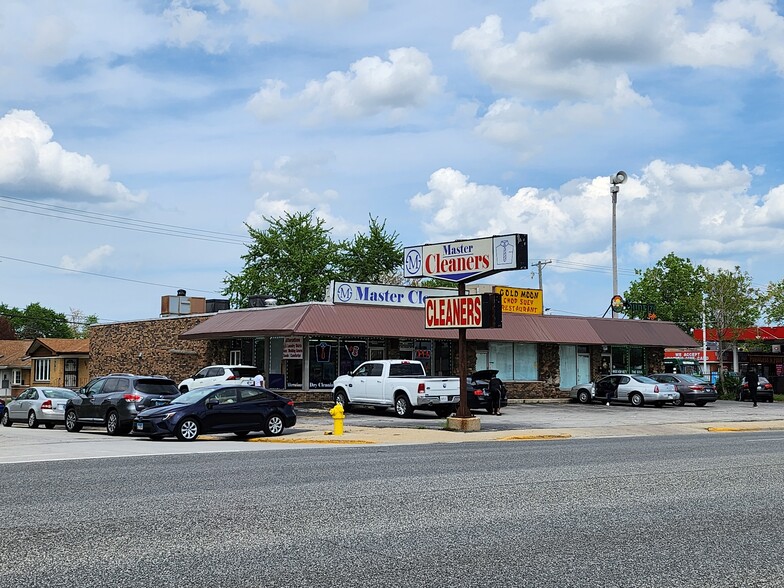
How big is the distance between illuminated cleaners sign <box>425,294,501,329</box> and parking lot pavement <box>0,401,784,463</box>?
301 centimetres

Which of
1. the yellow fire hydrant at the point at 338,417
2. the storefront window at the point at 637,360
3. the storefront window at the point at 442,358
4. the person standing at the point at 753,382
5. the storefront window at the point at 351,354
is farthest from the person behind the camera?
the storefront window at the point at 637,360

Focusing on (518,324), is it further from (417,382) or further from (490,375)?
(417,382)

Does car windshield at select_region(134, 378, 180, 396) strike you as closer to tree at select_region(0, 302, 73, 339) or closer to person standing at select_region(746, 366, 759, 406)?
person standing at select_region(746, 366, 759, 406)

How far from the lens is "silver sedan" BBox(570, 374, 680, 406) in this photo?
127 ft

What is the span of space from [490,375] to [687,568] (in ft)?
81.1

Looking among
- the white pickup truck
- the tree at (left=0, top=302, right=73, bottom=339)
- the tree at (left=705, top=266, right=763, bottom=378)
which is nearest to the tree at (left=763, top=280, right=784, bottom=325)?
the tree at (left=705, top=266, right=763, bottom=378)

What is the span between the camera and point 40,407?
3078 cm

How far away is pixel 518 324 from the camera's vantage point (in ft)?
138

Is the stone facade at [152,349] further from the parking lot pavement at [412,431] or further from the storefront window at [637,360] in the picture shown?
the storefront window at [637,360]

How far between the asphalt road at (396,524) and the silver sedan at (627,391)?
24.3 meters

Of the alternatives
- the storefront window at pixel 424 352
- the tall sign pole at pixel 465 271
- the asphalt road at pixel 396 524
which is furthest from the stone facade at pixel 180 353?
the asphalt road at pixel 396 524

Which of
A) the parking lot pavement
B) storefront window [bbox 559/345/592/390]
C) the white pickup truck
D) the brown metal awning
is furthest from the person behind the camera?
storefront window [bbox 559/345/592/390]

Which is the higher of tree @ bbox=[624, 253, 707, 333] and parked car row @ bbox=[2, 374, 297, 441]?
tree @ bbox=[624, 253, 707, 333]

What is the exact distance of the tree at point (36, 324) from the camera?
118125 millimetres
